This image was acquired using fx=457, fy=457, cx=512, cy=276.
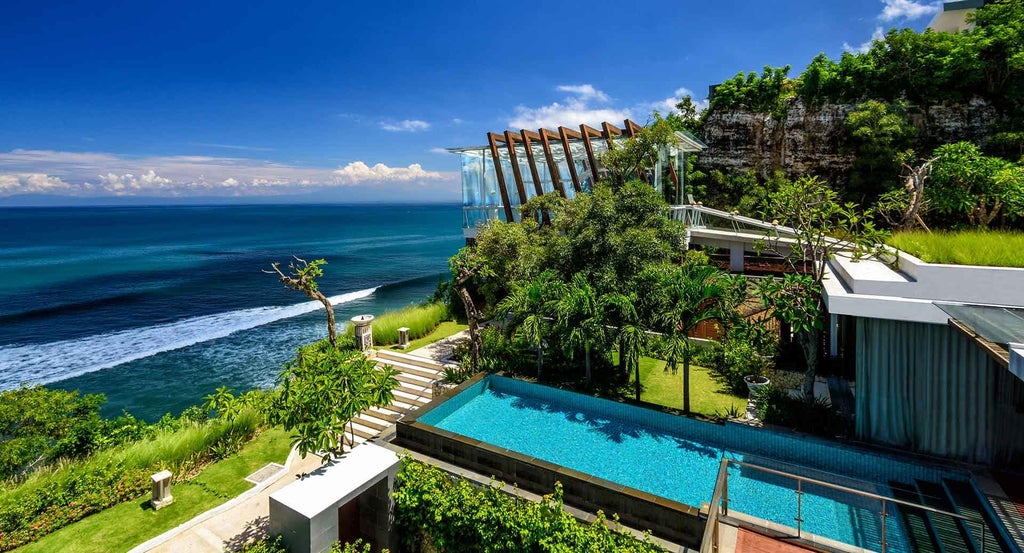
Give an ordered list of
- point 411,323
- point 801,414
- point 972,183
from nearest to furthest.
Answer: point 801,414
point 972,183
point 411,323

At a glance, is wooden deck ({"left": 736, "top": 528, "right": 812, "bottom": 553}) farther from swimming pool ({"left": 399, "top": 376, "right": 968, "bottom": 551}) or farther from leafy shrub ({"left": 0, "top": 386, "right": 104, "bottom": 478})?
leafy shrub ({"left": 0, "top": 386, "right": 104, "bottom": 478})

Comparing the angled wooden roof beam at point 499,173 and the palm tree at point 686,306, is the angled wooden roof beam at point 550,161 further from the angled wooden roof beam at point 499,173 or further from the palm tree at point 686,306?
the palm tree at point 686,306

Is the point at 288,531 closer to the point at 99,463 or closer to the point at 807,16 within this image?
the point at 99,463

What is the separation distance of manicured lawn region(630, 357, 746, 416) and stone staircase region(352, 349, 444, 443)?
5.64 metres

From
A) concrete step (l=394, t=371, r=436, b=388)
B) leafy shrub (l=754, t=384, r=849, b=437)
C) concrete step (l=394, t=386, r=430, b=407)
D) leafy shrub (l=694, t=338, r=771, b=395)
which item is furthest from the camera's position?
concrete step (l=394, t=371, r=436, b=388)

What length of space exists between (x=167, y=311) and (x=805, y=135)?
41.3 m

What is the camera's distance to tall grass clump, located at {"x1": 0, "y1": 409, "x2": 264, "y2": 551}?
7836 millimetres

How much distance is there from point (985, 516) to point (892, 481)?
1359 mm

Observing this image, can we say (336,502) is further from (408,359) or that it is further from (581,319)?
(408,359)

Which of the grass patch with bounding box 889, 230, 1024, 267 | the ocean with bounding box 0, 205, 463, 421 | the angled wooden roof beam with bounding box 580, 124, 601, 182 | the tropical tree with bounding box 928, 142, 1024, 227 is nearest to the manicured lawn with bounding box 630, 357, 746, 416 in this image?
the grass patch with bounding box 889, 230, 1024, 267

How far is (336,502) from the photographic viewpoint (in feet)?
20.8

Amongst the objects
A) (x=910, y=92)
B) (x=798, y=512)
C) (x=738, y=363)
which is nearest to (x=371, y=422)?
(x=798, y=512)

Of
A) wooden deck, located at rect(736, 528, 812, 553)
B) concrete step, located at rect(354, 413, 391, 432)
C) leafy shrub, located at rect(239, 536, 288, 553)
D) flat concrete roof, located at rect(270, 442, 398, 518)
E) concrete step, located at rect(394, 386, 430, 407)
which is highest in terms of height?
flat concrete roof, located at rect(270, 442, 398, 518)

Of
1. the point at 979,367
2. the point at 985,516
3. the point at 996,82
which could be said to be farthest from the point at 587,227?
the point at 996,82
